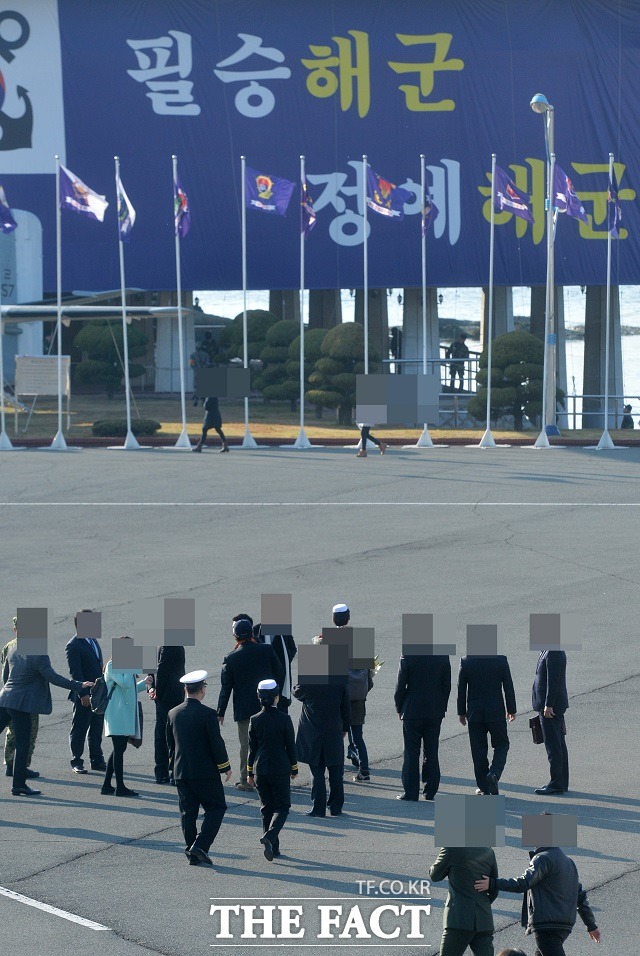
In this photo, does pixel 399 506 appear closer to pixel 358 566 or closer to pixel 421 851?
pixel 358 566

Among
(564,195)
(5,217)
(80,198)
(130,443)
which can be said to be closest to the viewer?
(5,217)

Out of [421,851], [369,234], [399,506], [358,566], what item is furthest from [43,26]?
[421,851]

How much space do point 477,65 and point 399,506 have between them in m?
22.1

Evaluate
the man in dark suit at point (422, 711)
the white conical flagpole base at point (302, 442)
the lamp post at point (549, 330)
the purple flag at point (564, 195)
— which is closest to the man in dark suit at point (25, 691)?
the man in dark suit at point (422, 711)

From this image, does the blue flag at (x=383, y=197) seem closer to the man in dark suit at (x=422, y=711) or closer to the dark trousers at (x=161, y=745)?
the dark trousers at (x=161, y=745)

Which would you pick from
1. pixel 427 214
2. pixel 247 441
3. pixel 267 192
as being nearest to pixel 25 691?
pixel 247 441

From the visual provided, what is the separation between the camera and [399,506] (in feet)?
76.7

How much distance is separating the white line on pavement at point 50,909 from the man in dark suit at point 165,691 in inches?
101

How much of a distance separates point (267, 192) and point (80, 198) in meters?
4.30

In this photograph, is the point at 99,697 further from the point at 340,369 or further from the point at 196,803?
the point at 340,369

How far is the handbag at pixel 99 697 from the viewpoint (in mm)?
10617

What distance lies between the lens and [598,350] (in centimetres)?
4412

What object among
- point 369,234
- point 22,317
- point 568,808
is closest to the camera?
point 568,808


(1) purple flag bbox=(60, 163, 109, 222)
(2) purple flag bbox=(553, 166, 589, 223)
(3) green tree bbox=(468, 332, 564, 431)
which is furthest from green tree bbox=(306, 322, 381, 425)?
(1) purple flag bbox=(60, 163, 109, 222)
